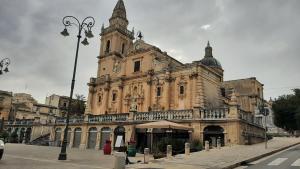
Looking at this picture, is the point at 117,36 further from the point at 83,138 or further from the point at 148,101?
the point at 83,138

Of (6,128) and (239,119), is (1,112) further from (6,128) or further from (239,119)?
(239,119)

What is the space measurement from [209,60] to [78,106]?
1331 inches

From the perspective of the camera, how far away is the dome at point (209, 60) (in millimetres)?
52459

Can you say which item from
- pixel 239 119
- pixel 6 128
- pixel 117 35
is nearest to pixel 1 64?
pixel 239 119

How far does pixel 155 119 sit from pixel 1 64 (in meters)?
15.1

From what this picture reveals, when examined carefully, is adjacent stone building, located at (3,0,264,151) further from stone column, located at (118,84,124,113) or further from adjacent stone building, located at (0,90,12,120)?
adjacent stone building, located at (0,90,12,120)

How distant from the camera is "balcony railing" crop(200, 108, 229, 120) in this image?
76.3ft

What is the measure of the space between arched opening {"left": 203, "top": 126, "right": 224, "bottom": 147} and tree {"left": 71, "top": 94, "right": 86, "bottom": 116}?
46.1 metres

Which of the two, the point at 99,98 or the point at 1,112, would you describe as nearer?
the point at 99,98

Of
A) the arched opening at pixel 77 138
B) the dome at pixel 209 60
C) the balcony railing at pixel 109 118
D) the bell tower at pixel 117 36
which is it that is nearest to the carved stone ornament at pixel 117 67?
the bell tower at pixel 117 36

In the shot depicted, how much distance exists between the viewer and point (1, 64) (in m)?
22.1

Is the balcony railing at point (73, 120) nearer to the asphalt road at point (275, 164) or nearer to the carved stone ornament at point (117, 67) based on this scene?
the carved stone ornament at point (117, 67)

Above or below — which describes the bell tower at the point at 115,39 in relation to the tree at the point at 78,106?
above

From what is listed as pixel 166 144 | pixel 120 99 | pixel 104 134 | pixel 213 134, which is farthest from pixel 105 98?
pixel 166 144
